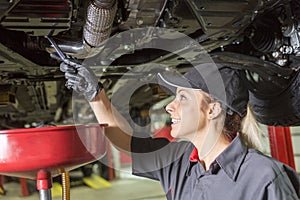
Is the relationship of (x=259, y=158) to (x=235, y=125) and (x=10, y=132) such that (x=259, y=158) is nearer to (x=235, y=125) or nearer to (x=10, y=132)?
(x=235, y=125)

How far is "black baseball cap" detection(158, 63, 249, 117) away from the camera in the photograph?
1207mm

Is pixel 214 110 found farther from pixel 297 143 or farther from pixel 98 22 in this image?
pixel 297 143

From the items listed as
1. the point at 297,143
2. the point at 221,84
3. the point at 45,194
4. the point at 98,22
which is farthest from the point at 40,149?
the point at 297,143

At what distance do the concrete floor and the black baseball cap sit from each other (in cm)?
272

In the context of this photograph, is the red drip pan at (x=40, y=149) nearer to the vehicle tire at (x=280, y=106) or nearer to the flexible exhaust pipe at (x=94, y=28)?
the flexible exhaust pipe at (x=94, y=28)

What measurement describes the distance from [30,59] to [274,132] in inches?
83.2

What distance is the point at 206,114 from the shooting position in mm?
1243

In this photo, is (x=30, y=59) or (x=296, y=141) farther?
(x=296, y=141)

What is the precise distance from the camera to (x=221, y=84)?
121 centimetres

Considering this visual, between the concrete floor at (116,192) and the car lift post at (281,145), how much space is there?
129cm

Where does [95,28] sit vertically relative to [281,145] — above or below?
above

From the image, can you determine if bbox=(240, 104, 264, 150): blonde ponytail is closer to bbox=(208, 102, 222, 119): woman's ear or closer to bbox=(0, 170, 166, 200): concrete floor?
bbox=(208, 102, 222, 119): woman's ear

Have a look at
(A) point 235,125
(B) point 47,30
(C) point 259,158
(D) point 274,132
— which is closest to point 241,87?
(A) point 235,125

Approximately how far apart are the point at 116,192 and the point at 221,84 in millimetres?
3520
